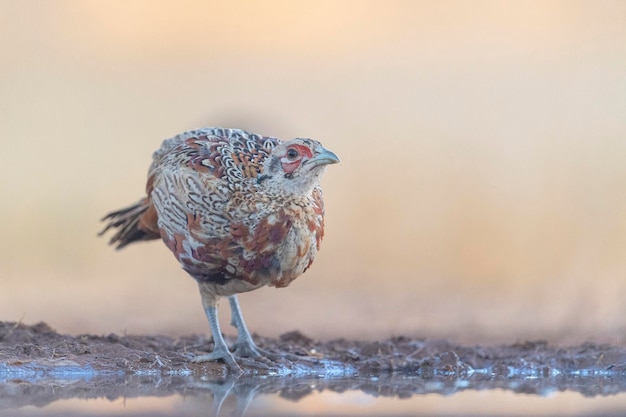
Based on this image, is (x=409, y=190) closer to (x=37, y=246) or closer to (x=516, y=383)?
(x=37, y=246)

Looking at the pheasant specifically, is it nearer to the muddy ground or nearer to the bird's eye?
the bird's eye

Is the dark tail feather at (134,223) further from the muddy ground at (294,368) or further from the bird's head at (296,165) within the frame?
the bird's head at (296,165)

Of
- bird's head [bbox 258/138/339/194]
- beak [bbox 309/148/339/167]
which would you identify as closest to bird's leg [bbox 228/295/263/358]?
bird's head [bbox 258/138/339/194]

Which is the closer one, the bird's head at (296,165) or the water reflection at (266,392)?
the water reflection at (266,392)

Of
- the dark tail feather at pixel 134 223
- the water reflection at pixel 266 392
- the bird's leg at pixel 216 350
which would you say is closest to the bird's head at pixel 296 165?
the bird's leg at pixel 216 350

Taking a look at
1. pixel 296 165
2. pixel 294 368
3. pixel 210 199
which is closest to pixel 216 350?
pixel 294 368

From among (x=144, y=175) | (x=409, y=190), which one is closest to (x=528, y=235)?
(x=409, y=190)

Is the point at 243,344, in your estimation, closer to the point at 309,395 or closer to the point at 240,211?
the point at 240,211
